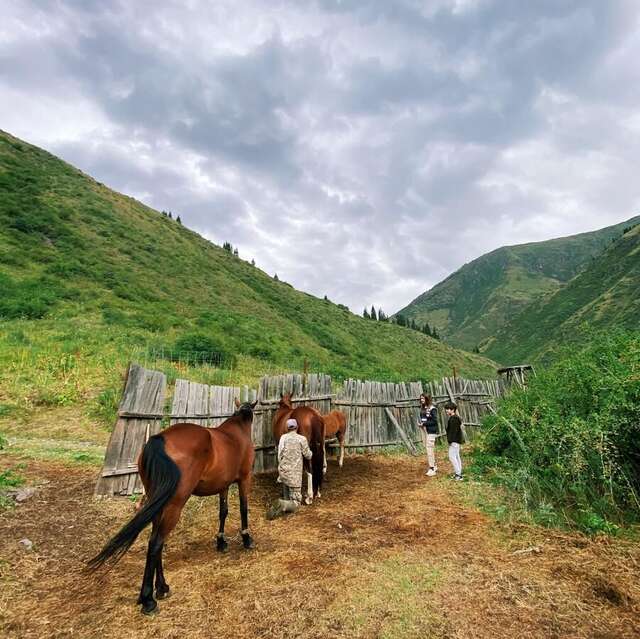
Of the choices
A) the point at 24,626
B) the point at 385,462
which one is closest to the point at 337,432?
the point at 385,462

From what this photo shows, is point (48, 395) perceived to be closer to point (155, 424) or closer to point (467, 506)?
point (155, 424)

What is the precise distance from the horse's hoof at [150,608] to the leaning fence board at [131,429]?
3644 mm

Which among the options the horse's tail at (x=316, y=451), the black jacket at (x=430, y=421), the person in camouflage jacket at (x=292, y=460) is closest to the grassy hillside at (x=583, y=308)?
the black jacket at (x=430, y=421)

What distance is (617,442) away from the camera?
19.2 feet

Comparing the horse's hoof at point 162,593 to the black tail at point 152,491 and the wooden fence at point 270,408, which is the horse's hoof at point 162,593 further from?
the wooden fence at point 270,408

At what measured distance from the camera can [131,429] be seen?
707cm

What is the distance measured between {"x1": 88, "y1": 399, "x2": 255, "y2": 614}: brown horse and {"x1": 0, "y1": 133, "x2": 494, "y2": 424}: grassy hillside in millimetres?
9214

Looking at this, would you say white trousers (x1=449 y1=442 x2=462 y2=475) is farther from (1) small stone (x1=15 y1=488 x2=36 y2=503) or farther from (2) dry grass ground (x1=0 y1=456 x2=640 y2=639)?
(1) small stone (x1=15 y1=488 x2=36 y2=503)

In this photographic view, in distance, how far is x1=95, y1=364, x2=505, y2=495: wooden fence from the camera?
6957 mm

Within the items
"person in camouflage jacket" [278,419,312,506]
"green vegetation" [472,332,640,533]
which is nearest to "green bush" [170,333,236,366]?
"person in camouflage jacket" [278,419,312,506]

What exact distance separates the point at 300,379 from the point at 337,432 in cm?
180

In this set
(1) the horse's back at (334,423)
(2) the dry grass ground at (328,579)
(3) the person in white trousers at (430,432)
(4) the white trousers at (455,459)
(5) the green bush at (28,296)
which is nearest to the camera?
(2) the dry grass ground at (328,579)

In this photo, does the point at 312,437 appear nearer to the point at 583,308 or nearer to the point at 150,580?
the point at 150,580

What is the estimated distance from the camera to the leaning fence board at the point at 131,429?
6.73 m
